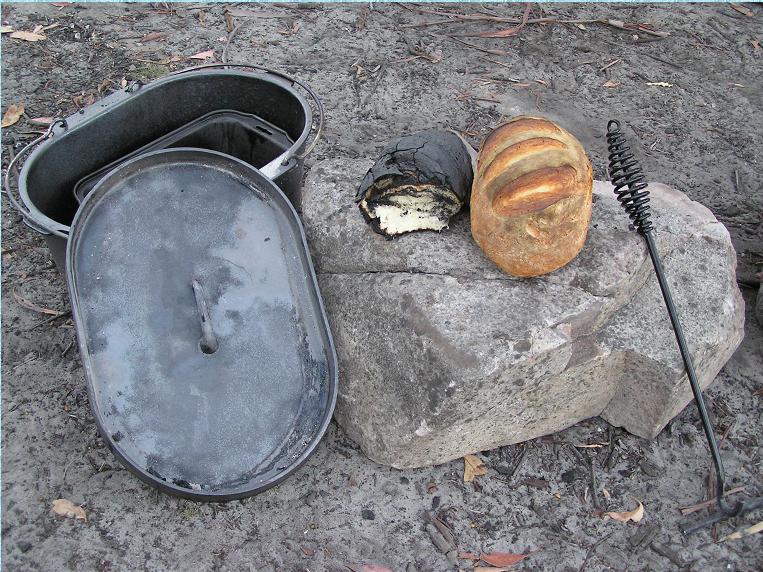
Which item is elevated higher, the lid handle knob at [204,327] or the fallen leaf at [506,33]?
the lid handle knob at [204,327]

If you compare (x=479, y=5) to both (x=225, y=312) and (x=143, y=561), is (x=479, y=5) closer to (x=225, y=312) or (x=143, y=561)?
(x=225, y=312)

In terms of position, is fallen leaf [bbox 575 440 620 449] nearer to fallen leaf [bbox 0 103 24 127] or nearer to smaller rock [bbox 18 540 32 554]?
smaller rock [bbox 18 540 32 554]

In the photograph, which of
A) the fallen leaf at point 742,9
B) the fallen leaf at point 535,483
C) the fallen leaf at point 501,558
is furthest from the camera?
the fallen leaf at point 742,9

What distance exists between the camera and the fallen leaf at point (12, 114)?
4.15m

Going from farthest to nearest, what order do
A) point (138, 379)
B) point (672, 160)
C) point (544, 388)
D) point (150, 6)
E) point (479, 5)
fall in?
point (479, 5), point (150, 6), point (672, 160), point (544, 388), point (138, 379)

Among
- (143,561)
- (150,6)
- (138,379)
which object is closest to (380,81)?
(150,6)

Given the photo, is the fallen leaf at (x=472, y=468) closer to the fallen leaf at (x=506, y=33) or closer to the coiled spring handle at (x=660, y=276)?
the coiled spring handle at (x=660, y=276)

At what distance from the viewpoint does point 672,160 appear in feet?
14.4

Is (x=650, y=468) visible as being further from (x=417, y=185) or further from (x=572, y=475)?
(x=417, y=185)

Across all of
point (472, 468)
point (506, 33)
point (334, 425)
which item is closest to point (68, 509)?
point (334, 425)

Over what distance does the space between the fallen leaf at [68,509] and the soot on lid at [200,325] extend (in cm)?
44

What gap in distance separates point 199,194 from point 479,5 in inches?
135

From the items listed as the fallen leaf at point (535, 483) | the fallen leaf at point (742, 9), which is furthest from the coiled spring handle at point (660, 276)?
the fallen leaf at point (742, 9)

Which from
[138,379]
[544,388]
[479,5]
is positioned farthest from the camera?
[479,5]
